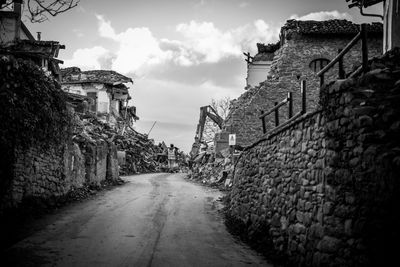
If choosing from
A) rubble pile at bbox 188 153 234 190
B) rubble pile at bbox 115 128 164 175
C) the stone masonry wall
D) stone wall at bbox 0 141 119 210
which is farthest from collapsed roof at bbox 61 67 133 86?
the stone masonry wall

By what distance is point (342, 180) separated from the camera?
5.03 metres

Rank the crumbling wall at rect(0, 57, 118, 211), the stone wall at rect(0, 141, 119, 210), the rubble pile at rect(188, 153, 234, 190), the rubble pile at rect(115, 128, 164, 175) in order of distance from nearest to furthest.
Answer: the crumbling wall at rect(0, 57, 118, 211) → the stone wall at rect(0, 141, 119, 210) → the rubble pile at rect(188, 153, 234, 190) → the rubble pile at rect(115, 128, 164, 175)

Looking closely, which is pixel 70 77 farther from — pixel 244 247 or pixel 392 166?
pixel 392 166

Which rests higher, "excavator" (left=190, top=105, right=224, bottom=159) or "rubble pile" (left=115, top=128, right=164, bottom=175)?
"excavator" (left=190, top=105, right=224, bottom=159)

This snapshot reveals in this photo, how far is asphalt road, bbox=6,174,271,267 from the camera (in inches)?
245

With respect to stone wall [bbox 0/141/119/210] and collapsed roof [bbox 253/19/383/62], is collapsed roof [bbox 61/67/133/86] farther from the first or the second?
collapsed roof [bbox 253/19/383/62]

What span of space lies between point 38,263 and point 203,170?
18.5m

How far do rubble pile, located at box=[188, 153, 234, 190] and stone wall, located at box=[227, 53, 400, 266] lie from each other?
1004cm

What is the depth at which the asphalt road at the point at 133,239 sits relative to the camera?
245 inches

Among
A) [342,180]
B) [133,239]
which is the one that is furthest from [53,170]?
[342,180]

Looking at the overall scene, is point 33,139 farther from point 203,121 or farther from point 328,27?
point 203,121

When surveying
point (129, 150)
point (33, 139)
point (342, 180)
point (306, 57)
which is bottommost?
point (342, 180)

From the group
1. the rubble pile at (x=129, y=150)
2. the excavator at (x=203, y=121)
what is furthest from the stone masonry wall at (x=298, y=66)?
the rubble pile at (x=129, y=150)

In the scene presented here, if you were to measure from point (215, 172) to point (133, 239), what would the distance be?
1382cm
